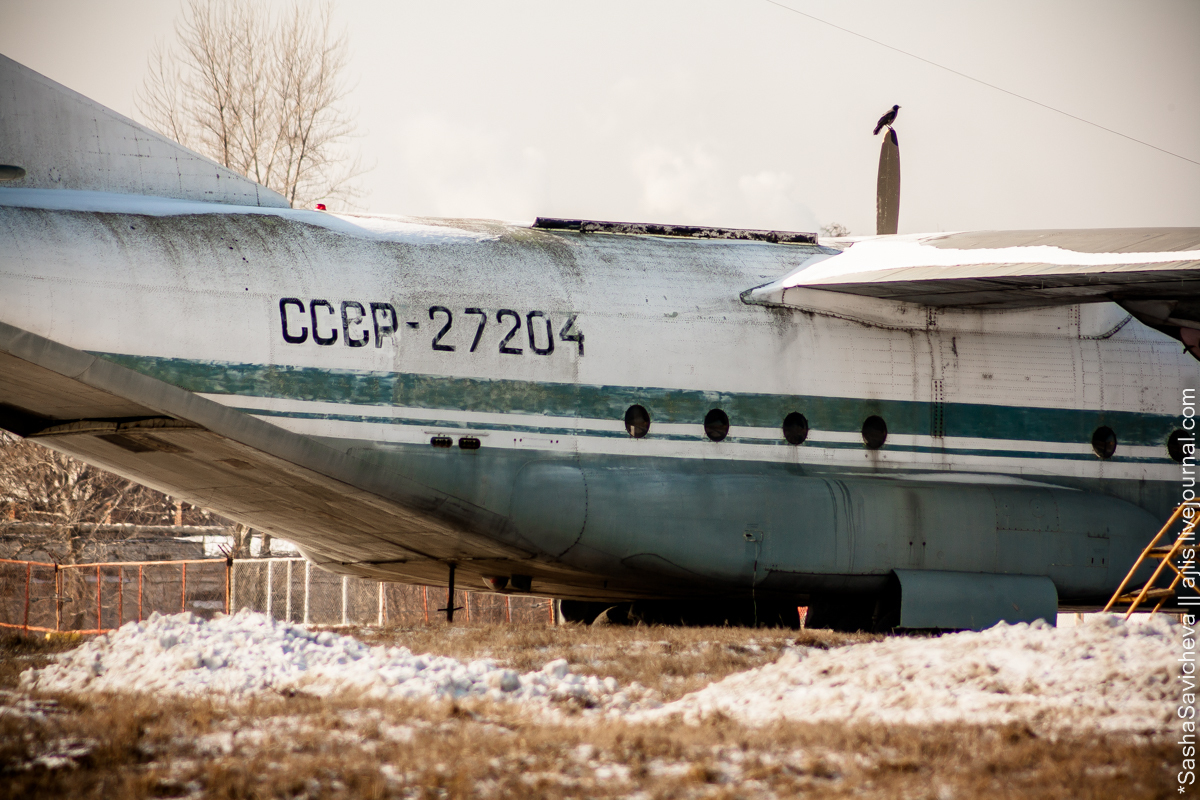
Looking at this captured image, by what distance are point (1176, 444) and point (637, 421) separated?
21.6ft

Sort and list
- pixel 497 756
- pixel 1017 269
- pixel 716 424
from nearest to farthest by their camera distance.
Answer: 1. pixel 497 756
2. pixel 1017 269
3. pixel 716 424

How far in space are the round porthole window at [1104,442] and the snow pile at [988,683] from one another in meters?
4.36

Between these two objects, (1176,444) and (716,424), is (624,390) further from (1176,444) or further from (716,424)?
(1176,444)

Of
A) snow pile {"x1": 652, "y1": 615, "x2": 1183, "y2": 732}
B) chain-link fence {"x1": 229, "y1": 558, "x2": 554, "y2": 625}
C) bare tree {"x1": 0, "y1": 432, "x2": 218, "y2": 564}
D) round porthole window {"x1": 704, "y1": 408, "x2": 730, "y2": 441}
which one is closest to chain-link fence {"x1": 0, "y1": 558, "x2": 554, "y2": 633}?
chain-link fence {"x1": 229, "y1": 558, "x2": 554, "y2": 625}

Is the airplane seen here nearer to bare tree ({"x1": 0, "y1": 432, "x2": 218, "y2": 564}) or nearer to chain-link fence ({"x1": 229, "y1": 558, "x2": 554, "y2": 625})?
chain-link fence ({"x1": 229, "y1": 558, "x2": 554, "y2": 625})

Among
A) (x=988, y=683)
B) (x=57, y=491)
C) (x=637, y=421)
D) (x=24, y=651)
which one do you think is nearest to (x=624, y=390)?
(x=637, y=421)

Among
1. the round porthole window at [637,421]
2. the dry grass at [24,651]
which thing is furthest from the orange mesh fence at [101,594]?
the round porthole window at [637,421]

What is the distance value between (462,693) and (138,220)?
221 inches

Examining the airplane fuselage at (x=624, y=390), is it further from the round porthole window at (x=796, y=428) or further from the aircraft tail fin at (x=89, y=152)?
the aircraft tail fin at (x=89, y=152)

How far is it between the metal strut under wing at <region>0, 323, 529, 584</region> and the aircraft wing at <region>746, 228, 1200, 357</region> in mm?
4247

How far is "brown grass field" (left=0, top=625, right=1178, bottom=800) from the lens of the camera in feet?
17.5

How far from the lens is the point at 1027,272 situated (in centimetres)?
1062

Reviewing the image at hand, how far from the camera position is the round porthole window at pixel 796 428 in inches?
466

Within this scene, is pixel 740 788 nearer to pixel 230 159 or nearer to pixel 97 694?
pixel 97 694
